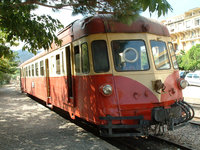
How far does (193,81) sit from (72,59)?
22082 mm

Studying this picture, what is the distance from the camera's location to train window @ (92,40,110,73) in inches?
223

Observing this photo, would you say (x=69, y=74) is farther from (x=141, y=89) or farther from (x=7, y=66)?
(x=7, y=66)

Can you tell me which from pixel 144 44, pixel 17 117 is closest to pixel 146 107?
pixel 144 44

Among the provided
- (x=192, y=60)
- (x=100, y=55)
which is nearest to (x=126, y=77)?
(x=100, y=55)

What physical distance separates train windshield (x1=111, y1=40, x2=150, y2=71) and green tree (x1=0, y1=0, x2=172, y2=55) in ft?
2.91

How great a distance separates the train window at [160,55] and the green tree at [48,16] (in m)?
1.54

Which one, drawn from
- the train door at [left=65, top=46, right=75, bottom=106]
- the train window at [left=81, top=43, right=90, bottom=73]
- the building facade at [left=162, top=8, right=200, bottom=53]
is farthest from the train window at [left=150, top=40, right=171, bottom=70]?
the building facade at [left=162, top=8, right=200, bottom=53]

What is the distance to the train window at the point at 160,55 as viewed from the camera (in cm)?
597

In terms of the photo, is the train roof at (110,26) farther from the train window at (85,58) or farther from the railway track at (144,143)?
the railway track at (144,143)

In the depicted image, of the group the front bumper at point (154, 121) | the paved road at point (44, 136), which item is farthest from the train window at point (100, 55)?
the paved road at point (44, 136)

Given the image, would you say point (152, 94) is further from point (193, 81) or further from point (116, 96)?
point (193, 81)

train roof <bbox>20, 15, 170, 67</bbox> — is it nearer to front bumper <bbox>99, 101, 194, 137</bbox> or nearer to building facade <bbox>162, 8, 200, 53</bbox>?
front bumper <bbox>99, 101, 194, 137</bbox>

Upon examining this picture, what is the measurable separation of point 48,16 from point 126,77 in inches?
109

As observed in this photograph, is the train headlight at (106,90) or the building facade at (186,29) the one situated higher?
the building facade at (186,29)
